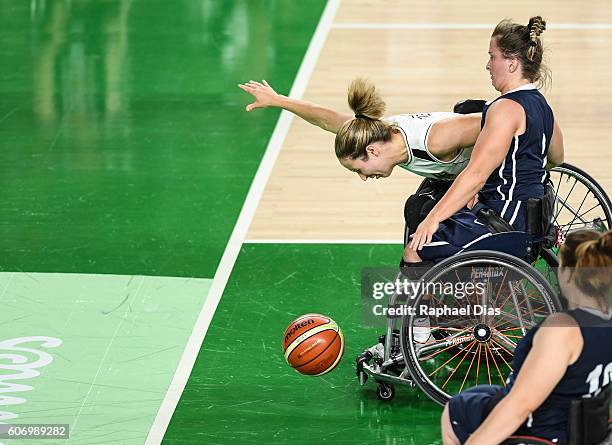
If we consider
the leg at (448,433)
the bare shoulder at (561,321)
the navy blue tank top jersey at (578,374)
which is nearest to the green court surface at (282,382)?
the leg at (448,433)

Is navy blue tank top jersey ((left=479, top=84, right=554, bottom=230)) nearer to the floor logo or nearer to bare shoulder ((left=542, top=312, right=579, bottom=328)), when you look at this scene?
bare shoulder ((left=542, top=312, right=579, bottom=328))

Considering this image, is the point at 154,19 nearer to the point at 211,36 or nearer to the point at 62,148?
the point at 211,36

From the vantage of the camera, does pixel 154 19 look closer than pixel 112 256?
No

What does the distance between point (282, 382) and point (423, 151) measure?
4.45 feet

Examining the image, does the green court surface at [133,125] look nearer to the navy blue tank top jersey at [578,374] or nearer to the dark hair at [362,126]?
the dark hair at [362,126]

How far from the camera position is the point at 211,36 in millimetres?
12250

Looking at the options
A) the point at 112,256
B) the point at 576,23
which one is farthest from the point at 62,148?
the point at 576,23

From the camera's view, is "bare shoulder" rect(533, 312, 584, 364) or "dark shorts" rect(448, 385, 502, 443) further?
"dark shorts" rect(448, 385, 502, 443)

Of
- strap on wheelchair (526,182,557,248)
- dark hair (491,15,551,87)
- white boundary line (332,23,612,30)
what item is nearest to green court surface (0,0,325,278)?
white boundary line (332,23,612,30)

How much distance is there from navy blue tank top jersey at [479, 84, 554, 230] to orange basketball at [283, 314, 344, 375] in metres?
0.96

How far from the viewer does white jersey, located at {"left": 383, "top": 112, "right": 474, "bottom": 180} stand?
5727 millimetres

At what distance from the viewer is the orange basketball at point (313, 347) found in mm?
5723

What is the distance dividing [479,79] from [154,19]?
3.77m

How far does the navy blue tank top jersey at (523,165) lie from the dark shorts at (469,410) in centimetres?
139
